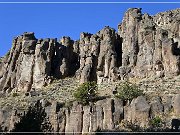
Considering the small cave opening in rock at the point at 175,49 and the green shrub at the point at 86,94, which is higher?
the small cave opening in rock at the point at 175,49

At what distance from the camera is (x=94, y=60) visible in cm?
9575

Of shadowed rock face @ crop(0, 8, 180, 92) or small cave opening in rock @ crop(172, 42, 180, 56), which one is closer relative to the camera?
small cave opening in rock @ crop(172, 42, 180, 56)

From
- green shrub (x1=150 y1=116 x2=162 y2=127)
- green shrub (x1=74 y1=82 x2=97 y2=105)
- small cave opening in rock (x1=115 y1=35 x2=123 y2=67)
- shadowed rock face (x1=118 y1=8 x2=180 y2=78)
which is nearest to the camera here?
green shrub (x1=150 y1=116 x2=162 y2=127)

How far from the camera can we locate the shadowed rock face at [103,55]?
280 feet

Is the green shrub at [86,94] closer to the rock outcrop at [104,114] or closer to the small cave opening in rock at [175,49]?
the rock outcrop at [104,114]

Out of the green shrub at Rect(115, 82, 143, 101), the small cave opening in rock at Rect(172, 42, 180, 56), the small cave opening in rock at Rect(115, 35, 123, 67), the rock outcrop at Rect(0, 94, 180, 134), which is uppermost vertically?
the small cave opening in rock at Rect(115, 35, 123, 67)

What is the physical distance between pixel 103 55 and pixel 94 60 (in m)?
2.14

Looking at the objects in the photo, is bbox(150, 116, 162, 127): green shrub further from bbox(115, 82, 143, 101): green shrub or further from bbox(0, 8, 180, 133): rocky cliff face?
bbox(115, 82, 143, 101): green shrub

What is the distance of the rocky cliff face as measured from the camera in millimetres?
66688

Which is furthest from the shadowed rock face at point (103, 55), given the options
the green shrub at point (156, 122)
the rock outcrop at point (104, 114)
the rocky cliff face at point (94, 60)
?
the green shrub at point (156, 122)

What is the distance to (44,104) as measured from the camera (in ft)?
239

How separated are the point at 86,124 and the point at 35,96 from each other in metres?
24.4

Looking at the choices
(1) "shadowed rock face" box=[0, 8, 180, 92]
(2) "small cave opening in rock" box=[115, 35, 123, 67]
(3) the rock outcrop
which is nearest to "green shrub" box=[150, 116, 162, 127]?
(3) the rock outcrop

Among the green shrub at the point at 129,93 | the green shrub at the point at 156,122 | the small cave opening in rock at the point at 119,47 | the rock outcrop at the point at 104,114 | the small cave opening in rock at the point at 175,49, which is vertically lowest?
the green shrub at the point at 156,122
